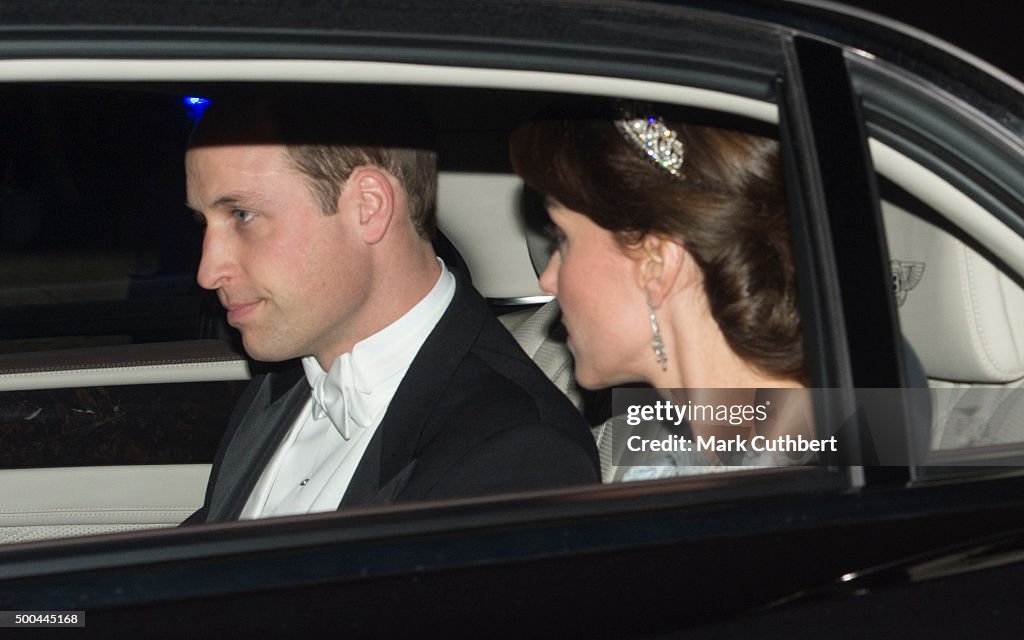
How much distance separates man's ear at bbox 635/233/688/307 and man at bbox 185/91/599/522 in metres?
0.35

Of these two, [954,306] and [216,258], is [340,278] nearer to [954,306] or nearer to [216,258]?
[216,258]

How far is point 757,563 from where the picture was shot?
4.25 ft

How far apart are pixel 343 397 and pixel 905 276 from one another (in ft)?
3.23

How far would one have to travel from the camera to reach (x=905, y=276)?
5.29 feet

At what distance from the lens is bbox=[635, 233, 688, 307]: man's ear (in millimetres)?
1731

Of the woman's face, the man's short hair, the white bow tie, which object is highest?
the man's short hair

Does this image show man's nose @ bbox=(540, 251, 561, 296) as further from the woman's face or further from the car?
the car

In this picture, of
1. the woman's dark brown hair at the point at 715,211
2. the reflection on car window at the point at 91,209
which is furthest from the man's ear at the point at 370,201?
the reflection on car window at the point at 91,209

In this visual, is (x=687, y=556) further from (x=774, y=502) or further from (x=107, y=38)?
(x=107, y=38)

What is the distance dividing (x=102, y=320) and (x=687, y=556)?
15.3 feet

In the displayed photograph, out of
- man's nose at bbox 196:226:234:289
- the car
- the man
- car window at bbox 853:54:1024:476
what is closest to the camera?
the car

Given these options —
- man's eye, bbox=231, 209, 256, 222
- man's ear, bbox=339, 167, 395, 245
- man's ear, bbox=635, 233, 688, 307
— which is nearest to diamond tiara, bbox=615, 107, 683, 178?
man's ear, bbox=635, 233, 688, 307

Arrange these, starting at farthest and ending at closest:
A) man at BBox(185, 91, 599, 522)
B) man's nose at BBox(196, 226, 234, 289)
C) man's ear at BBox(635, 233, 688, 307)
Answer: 1. man's nose at BBox(196, 226, 234, 289)
2. man at BBox(185, 91, 599, 522)
3. man's ear at BBox(635, 233, 688, 307)

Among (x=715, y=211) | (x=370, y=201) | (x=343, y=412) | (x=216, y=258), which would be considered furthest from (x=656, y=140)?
(x=216, y=258)
